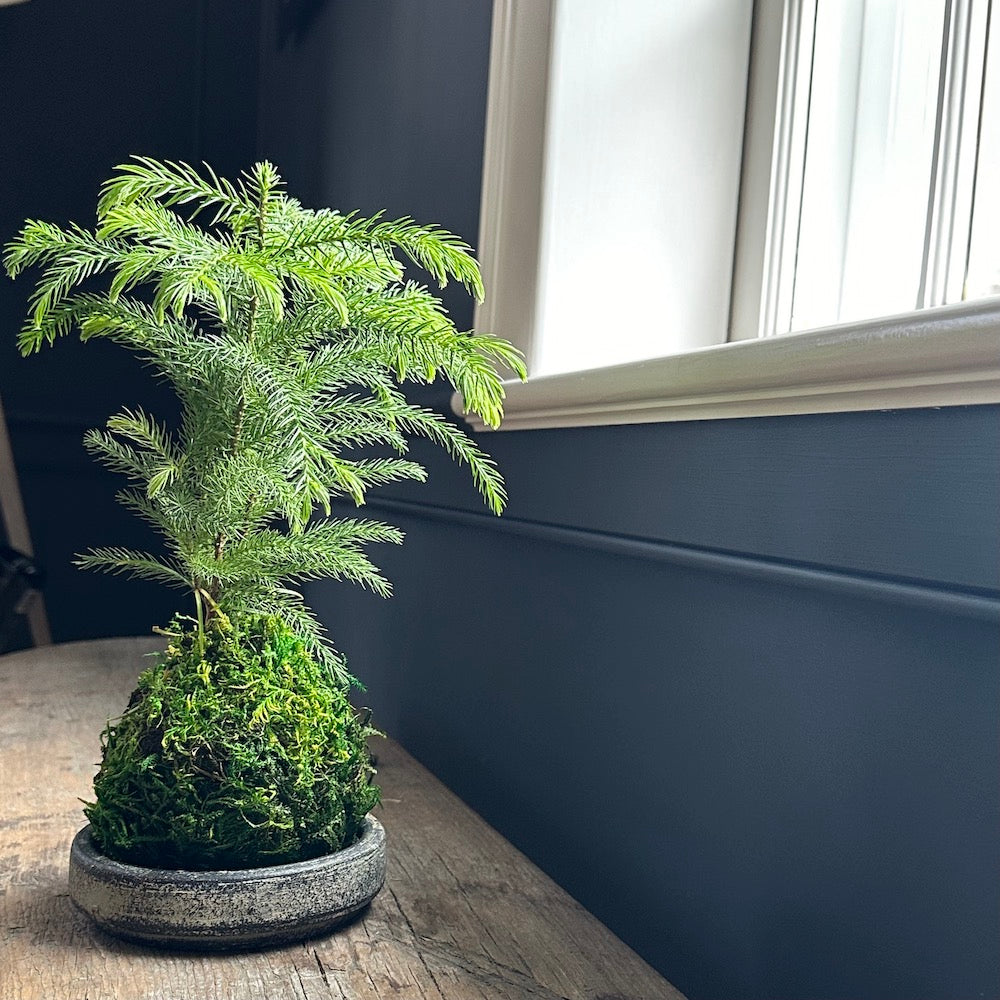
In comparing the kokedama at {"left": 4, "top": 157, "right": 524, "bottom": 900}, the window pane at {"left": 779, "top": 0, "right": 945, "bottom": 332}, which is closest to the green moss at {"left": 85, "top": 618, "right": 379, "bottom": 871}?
the kokedama at {"left": 4, "top": 157, "right": 524, "bottom": 900}

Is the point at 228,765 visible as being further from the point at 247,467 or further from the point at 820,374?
the point at 820,374

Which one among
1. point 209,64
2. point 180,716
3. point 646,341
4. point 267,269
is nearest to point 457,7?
point 646,341

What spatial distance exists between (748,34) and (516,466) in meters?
0.58

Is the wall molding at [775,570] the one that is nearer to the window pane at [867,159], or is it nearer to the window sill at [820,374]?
the window sill at [820,374]

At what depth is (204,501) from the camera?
0.92m

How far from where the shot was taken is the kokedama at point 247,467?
86cm

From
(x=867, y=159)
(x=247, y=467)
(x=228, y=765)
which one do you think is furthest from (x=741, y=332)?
(x=228, y=765)

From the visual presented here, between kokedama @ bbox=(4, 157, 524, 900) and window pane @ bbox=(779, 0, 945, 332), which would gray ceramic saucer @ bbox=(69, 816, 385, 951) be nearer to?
kokedama @ bbox=(4, 157, 524, 900)

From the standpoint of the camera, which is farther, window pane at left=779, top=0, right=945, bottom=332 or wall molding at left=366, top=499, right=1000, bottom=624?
window pane at left=779, top=0, right=945, bottom=332

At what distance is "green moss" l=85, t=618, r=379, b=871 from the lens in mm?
866

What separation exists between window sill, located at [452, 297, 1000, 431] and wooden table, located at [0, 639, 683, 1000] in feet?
1.59

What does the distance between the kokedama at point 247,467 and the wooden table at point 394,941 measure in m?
0.08

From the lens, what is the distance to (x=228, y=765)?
867 mm

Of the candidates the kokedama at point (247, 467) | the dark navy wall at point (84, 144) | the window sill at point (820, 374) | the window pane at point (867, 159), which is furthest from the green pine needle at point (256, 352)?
the dark navy wall at point (84, 144)
